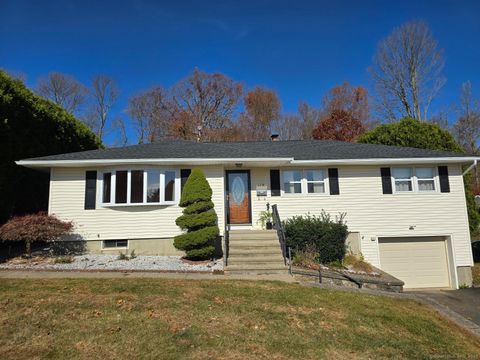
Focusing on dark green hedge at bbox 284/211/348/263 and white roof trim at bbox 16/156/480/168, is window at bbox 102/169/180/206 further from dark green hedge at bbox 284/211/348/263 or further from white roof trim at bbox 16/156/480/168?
dark green hedge at bbox 284/211/348/263

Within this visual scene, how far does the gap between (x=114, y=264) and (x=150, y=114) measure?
864 inches

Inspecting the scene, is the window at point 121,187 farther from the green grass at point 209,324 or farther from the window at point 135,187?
the green grass at point 209,324

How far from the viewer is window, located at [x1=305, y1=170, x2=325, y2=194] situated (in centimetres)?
1177

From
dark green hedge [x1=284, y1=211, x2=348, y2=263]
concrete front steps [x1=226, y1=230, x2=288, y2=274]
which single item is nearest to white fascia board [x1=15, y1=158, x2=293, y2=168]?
dark green hedge [x1=284, y1=211, x2=348, y2=263]

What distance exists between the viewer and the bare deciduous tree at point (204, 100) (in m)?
26.1

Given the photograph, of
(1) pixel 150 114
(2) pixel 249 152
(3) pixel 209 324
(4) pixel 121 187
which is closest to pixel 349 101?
(1) pixel 150 114

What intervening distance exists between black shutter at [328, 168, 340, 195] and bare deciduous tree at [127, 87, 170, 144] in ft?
61.3

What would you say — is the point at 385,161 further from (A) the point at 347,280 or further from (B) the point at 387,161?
(A) the point at 347,280

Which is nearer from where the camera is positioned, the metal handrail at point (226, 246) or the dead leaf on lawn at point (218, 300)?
the dead leaf on lawn at point (218, 300)

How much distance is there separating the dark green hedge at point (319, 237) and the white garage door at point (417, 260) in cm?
235

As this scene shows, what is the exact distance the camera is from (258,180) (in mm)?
11797

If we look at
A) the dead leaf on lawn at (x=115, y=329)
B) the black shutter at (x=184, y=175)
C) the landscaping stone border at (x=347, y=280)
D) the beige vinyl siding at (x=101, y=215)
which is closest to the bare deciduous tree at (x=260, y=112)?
the black shutter at (x=184, y=175)

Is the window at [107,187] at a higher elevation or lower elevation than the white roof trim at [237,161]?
lower

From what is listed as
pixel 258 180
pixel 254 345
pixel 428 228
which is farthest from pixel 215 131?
pixel 254 345
